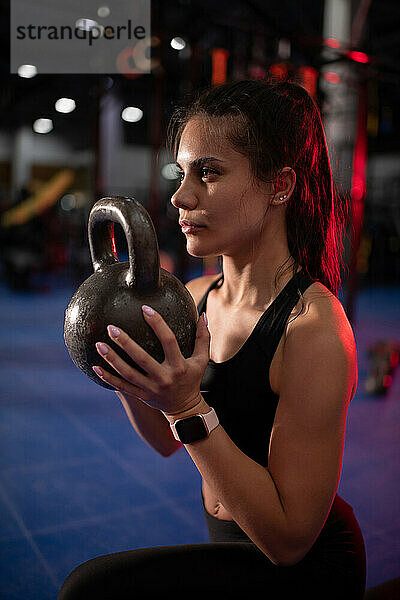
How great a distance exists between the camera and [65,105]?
13844 mm

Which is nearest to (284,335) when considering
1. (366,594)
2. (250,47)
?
(366,594)

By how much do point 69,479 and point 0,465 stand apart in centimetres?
40

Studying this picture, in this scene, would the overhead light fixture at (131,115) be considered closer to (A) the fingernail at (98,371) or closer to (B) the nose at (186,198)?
(B) the nose at (186,198)

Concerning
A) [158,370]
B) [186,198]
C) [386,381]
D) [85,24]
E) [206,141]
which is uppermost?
[85,24]

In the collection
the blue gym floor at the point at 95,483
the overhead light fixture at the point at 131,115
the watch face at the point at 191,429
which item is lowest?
the blue gym floor at the point at 95,483

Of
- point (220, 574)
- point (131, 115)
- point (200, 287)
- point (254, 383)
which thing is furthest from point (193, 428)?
point (131, 115)

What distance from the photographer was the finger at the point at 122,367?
842 mm

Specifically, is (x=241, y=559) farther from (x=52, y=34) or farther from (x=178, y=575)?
(x=52, y=34)

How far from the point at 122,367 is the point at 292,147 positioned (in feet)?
1.88

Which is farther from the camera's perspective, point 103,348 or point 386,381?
point 386,381

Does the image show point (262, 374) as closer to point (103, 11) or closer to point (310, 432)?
point (310, 432)

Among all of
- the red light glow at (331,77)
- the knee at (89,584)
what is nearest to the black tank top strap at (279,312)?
the knee at (89,584)

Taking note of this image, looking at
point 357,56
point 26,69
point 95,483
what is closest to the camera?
point 95,483

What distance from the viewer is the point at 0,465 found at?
9.33 ft
